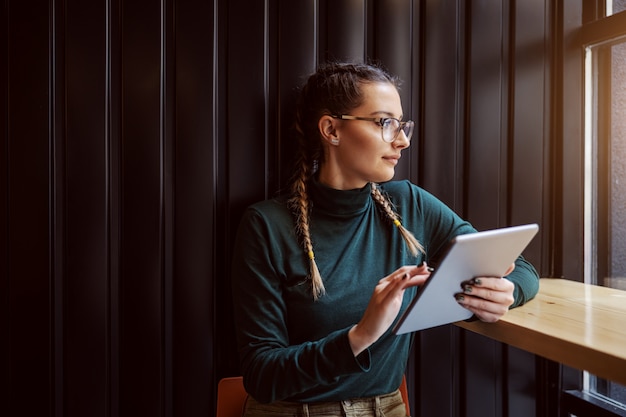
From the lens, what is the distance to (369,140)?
3.94 ft

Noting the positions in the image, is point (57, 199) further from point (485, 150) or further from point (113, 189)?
point (485, 150)

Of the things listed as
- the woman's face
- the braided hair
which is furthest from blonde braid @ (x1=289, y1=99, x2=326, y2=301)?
the woman's face

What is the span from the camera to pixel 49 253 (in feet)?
4.07

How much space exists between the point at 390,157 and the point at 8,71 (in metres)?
0.99

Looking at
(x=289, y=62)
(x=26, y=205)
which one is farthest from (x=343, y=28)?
(x=26, y=205)

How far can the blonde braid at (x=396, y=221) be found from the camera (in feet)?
4.17

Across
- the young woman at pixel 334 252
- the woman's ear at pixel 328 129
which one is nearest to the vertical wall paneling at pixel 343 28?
the young woman at pixel 334 252

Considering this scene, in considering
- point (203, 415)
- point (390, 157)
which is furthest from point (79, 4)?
A: point (203, 415)

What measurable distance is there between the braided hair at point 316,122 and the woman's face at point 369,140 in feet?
0.09

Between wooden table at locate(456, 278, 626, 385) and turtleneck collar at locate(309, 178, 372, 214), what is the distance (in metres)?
0.39

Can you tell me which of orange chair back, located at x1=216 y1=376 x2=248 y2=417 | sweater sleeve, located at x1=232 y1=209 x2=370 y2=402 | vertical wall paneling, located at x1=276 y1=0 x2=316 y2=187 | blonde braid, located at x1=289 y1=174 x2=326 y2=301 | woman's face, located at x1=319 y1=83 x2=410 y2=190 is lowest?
orange chair back, located at x1=216 y1=376 x2=248 y2=417

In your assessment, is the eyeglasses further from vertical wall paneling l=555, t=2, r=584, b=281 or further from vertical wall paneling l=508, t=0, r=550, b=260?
vertical wall paneling l=555, t=2, r=584, b=281

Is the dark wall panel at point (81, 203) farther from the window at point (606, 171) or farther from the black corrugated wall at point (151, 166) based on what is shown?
the window at point (606, 171)

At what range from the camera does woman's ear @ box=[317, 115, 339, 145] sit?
123cm
